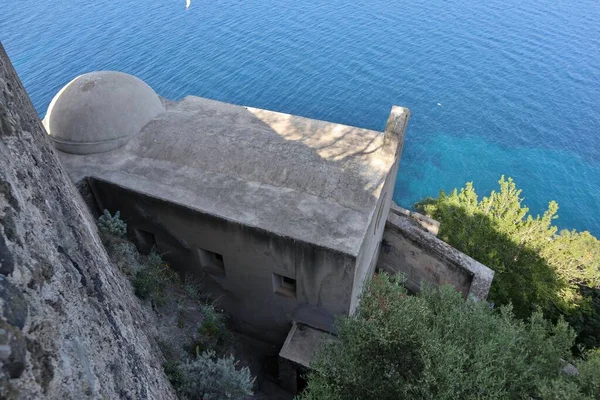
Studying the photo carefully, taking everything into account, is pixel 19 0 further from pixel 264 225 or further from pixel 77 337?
pixel 77 337

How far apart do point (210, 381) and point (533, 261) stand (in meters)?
13.9

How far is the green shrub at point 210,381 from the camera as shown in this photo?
746 centimetres

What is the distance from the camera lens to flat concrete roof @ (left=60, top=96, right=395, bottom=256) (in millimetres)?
9789

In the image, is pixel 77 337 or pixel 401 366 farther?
pixel 401 366

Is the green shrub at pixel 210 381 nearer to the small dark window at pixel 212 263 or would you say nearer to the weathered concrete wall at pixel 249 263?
the weathered concrete wall at pixel 249 263

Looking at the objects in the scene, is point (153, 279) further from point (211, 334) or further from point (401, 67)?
point (401, 67)

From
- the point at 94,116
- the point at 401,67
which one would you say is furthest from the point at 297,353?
the point at 401,67

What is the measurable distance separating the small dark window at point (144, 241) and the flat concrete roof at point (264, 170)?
1576mm

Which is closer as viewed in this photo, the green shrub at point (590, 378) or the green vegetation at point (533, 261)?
the green shrub at point (590, 378)

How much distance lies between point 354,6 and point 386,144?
3951cm

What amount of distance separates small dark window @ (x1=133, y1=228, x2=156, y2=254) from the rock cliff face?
5388 millimetres

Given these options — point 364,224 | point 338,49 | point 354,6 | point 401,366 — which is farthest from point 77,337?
point 354,6

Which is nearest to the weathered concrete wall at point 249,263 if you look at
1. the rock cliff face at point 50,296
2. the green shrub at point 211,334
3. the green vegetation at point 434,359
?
the green shrub at point 211,334

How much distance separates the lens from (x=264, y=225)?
962cm
